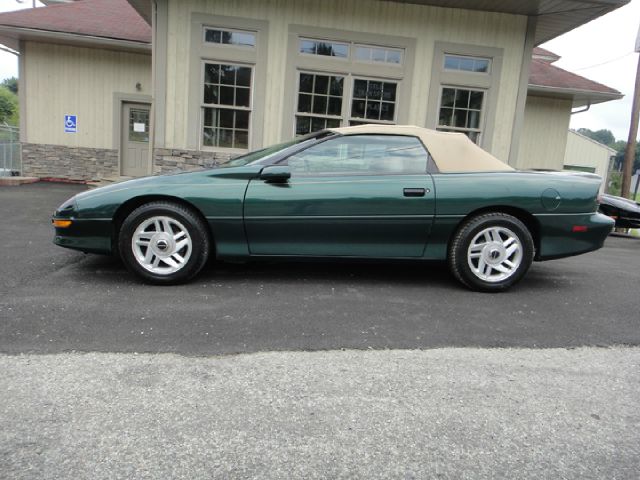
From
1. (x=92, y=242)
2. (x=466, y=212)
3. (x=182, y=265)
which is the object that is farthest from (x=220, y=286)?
(x=466, y=212)

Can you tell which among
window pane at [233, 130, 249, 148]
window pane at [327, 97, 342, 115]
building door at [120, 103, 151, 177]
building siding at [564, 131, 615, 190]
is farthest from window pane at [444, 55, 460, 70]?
building siding at [564, 131, 615, 190]

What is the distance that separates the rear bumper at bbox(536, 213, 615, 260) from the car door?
1036mm

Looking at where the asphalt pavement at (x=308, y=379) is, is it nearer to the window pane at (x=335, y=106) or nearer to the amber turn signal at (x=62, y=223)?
the amber turn signal at (x=62, y=223)

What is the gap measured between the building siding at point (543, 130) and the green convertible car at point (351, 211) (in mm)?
11085

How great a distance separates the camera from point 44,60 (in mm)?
11992

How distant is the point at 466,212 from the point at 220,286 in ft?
7.05

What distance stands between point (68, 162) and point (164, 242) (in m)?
10.3

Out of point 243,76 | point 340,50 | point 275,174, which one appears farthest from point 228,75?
point 275,174

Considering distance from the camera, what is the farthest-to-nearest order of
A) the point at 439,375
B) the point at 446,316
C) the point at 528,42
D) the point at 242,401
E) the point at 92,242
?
the point at 528,42, the point at 92,242, the point at 446,316, the point at 439,375, the point at 242,401

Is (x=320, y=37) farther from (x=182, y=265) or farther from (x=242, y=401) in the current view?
(x=242, y=401)

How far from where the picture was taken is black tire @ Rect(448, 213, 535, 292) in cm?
412

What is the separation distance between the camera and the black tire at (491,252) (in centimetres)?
412

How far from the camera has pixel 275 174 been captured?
12.9ft

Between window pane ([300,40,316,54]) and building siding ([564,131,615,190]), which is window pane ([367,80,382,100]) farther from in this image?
building siding ([564,131,615,190])
